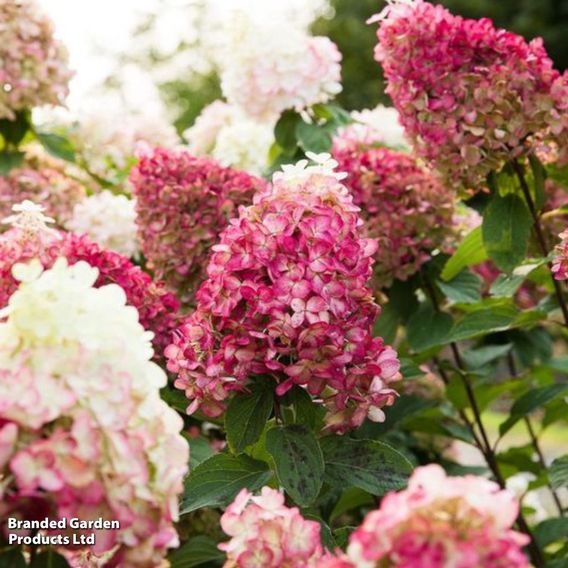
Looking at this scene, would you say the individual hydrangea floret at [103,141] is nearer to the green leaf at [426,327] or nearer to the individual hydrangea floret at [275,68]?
the individual hydrangea floret at [275,68]

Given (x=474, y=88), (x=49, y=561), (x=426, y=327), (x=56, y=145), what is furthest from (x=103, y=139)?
(x=49, y=561)

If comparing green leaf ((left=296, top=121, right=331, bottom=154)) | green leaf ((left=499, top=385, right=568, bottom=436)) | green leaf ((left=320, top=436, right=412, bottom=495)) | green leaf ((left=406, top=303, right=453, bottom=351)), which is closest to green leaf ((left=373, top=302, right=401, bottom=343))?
green leaf ((left=406, top=303, right=453, bottom=351))

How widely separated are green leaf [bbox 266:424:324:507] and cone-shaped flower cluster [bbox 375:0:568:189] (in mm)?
947

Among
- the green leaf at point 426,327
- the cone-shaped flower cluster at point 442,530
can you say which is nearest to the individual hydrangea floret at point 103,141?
the green leaf at point 426,327

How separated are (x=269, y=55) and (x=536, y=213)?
1009mm

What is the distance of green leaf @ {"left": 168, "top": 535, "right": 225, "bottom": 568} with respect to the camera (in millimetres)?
2127

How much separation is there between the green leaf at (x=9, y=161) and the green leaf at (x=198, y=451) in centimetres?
133

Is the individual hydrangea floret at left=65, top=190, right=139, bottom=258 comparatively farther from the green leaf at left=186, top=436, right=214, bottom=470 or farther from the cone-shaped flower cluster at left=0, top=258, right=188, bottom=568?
the cone-shaped flower cluster at left=0, top=258, right=188, bottom=568

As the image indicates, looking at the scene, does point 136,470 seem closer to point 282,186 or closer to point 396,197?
point 282,186

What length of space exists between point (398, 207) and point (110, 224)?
83cm

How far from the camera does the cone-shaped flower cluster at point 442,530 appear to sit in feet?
3.34

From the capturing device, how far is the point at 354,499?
8.43 ft

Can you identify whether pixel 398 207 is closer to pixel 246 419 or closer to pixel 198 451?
pixel 198 451

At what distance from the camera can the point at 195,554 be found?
2.15m
